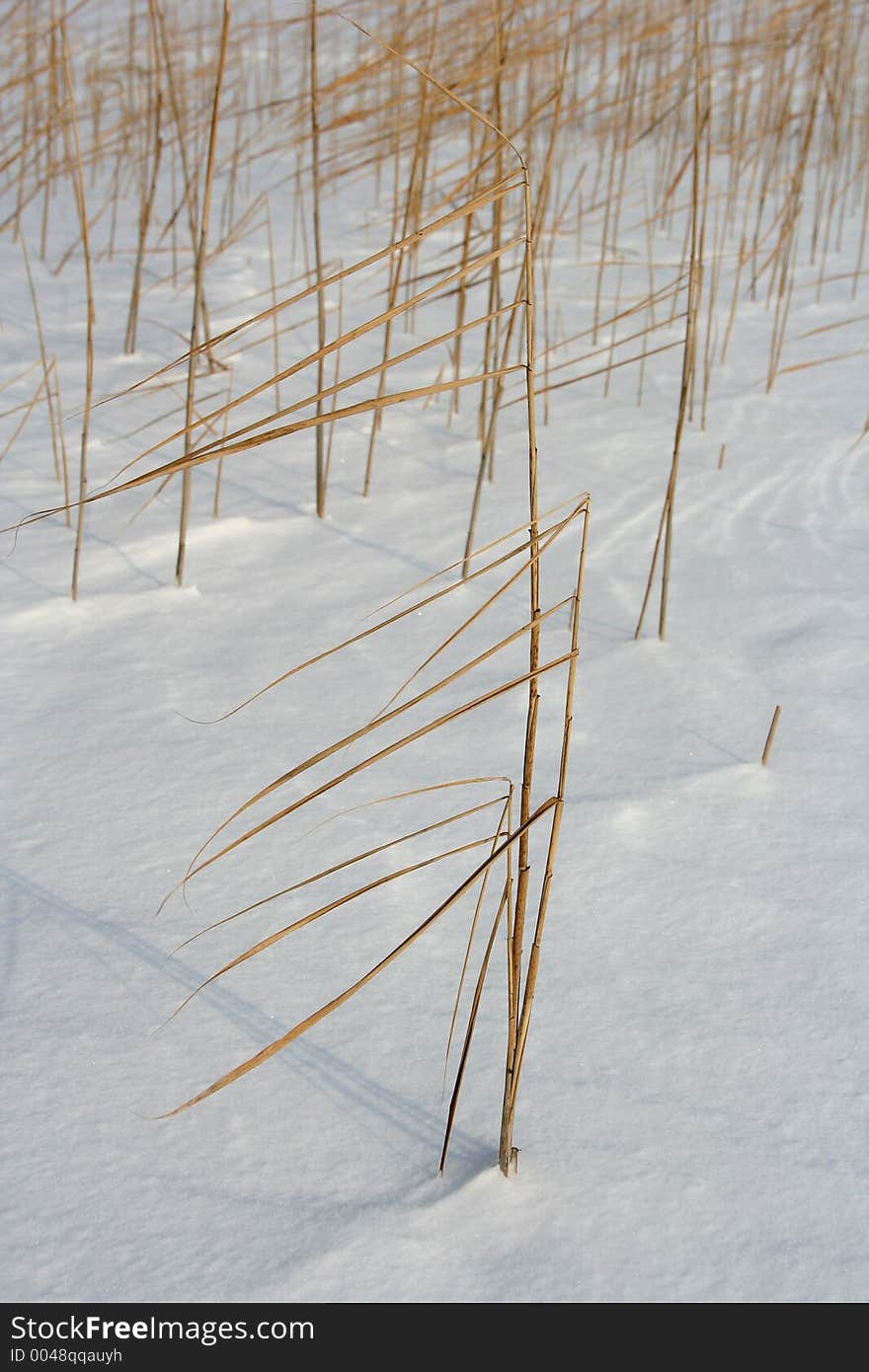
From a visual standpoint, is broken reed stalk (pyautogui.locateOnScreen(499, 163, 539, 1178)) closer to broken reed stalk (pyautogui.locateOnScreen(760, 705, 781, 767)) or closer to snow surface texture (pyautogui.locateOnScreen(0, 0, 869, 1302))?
snow surface texture (pyautogui.locateOnScreen(0, 0, 869, 1302))

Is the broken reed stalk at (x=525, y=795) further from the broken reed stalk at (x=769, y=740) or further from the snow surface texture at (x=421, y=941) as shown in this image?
the broken reed stalk at (x=769, y=740)

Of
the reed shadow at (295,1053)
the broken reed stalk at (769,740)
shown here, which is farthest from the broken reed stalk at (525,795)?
the broken reed stalk at (769,740)

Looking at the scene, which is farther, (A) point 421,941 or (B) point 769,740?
(B) point 769,740

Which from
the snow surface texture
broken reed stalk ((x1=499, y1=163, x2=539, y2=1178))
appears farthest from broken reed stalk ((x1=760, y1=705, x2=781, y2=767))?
broken reed stalk ((x1=499, y1=163, x2=539, y2=1178))

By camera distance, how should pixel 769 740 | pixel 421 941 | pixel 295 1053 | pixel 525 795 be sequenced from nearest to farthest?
pixel 525 795 → pixel 295 1053 → pixel 421 941 → pixel 769 740

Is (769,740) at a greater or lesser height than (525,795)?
lesser

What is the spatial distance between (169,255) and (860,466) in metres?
1.60

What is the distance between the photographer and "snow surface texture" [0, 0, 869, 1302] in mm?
682

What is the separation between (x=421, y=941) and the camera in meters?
0.91

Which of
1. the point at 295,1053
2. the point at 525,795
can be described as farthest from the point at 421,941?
the point at 525,795

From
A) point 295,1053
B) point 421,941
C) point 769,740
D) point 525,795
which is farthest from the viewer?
point 769,740

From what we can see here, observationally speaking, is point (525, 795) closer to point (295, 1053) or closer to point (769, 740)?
point (295, 1053)

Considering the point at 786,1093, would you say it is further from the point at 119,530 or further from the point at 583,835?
the point at 119,530

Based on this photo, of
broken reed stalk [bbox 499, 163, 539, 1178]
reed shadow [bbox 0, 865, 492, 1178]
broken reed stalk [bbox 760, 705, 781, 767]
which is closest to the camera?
broken reed stalk [bbox 499, 163, 539, 1178]
